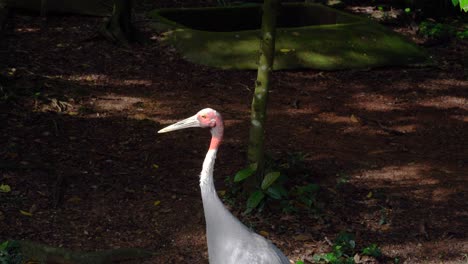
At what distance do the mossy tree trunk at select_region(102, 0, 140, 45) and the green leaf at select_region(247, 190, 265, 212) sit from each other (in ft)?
15.8

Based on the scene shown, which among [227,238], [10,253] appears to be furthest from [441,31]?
[10,253]

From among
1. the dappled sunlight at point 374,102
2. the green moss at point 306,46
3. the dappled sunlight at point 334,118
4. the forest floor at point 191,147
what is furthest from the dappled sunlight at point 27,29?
the dappled sunlight at point 374,102

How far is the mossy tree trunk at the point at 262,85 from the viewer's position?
5871 millimetres

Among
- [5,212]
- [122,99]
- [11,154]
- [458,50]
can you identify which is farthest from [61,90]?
[458,50]

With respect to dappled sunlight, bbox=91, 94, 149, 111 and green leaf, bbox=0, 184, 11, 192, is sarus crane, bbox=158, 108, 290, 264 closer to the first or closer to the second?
green leaf, bbox=0, 184, 11, 192

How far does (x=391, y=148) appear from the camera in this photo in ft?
25.4

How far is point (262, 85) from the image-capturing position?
19.7 feet

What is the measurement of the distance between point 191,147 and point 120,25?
3424 mm

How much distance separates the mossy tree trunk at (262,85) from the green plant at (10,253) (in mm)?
1920

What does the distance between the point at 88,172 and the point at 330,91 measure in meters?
3.69

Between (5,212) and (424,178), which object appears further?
(424,178)

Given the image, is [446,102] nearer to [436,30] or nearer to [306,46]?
[306,46]

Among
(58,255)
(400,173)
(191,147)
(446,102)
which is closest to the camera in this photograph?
(58,255)

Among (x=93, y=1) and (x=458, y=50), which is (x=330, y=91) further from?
(x=93, y=1)
